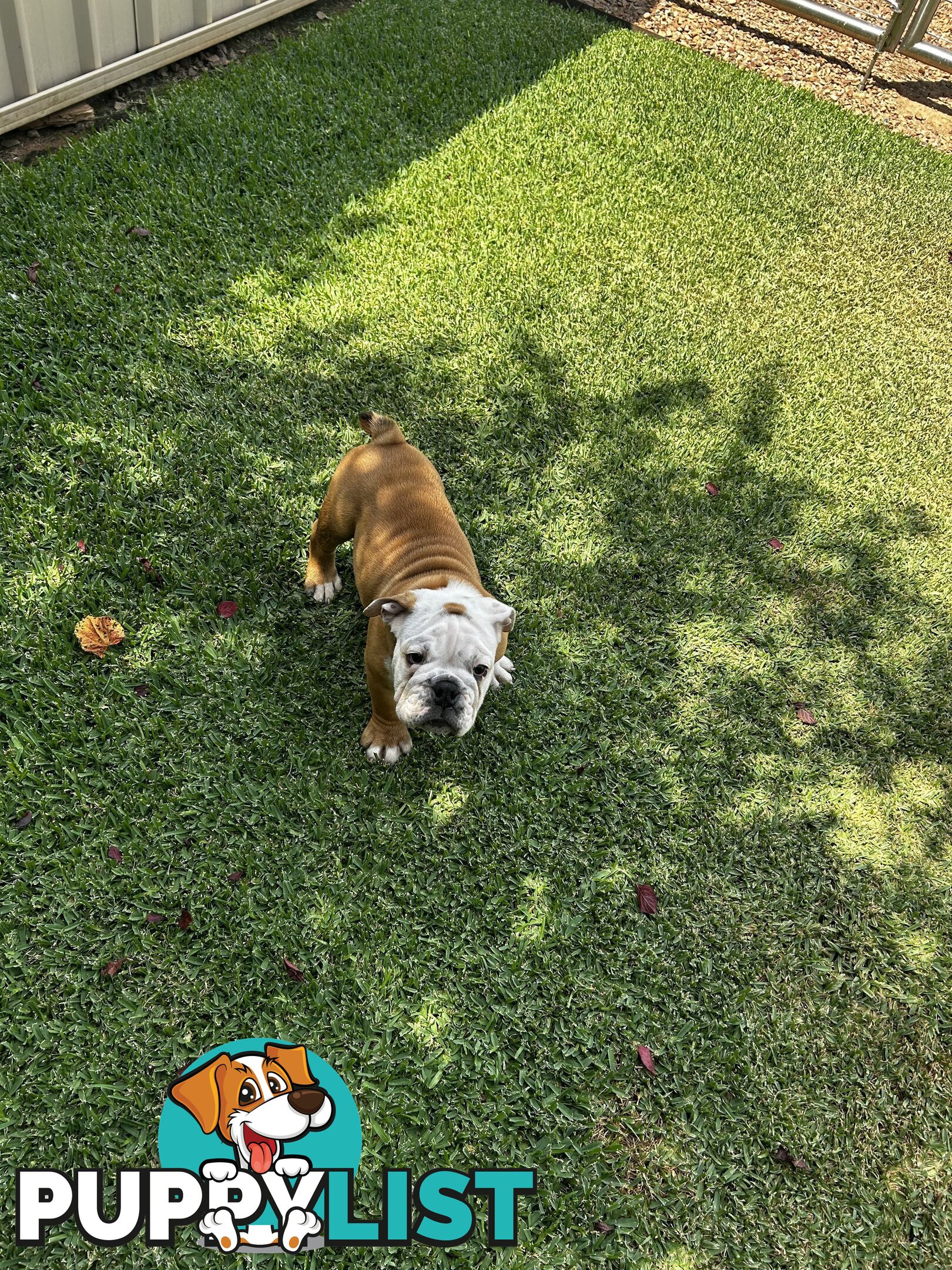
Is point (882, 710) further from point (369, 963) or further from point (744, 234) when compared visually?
point (744, 234)

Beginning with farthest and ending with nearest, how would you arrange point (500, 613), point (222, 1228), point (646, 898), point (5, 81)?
point (5, 81)
point (646, 898)
point (500, 613)
point (222, 1228)

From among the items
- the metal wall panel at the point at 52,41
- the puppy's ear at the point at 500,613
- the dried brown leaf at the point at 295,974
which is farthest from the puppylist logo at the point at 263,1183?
the metal wall panel at the point at 52,41

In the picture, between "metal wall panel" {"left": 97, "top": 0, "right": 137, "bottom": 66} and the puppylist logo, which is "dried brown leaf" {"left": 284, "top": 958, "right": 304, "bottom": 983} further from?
"metal wall panel" {"left": 97, "top": 0, "right": 137, "bottom": 66}

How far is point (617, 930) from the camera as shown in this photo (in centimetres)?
364

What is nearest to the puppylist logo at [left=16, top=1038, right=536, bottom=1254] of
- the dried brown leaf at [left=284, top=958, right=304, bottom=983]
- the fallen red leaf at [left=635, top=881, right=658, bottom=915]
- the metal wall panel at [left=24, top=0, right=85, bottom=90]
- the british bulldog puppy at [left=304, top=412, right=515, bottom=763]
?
the dried brown leaf at [left=284, top=958, right=304, bottom=983]

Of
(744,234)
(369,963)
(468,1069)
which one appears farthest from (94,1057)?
(744,234)

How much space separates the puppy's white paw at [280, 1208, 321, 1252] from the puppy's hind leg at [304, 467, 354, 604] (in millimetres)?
2570

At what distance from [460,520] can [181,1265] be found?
347 cm

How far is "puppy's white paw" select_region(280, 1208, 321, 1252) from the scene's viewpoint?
109 inches

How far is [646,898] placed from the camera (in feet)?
12.3

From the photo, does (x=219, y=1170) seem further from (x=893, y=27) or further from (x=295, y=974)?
(x=893, y=27)

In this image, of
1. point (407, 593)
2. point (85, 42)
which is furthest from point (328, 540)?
point (85, 42)

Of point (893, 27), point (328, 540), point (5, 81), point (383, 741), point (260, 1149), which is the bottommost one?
point (260, 1149)

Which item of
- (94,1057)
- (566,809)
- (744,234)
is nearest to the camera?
(94,1057)
